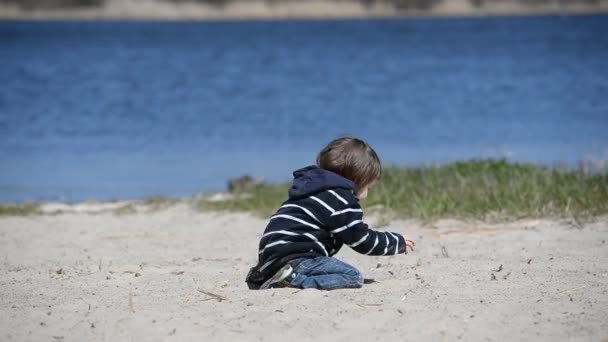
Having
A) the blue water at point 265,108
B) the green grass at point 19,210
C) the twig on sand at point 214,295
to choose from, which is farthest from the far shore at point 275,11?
the twig on sand at point 214,295

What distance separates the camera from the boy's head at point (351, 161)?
17.3 ft

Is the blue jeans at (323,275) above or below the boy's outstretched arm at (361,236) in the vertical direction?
below

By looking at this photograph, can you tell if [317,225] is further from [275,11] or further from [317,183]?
[275,11]

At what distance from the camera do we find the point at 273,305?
4883 mm

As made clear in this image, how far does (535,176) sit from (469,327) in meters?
4.33

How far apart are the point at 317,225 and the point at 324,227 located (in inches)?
1.6

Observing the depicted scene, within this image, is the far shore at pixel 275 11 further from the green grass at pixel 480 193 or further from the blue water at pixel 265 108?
the green grass at pixel 480 193

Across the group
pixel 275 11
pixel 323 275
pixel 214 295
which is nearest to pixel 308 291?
pixel 323 275

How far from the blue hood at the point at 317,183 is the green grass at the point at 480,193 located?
8.56 ft

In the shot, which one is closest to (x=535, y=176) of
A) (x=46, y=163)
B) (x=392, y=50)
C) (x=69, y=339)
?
(x=69, y=339)

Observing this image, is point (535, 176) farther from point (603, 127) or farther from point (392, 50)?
point (392, 50)

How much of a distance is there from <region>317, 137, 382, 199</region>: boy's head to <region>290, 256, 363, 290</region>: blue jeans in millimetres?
428

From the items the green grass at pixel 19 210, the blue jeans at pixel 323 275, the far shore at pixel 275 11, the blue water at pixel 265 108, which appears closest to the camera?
the blue jeans at pixel 323 275

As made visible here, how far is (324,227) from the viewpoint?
5285 millimetres
